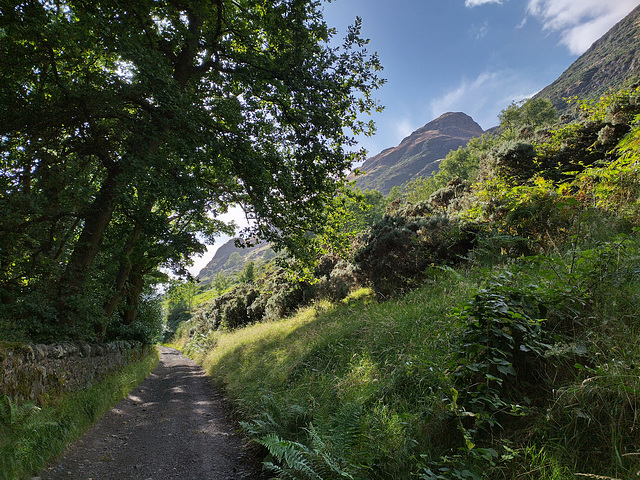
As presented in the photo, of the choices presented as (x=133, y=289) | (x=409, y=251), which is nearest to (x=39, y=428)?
(x=409, y=251)

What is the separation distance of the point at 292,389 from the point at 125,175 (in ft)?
19.5

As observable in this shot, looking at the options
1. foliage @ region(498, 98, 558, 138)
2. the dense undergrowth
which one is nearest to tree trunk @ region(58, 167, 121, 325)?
the dense undergrowth

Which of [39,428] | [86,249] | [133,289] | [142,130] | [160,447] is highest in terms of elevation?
[142,130]

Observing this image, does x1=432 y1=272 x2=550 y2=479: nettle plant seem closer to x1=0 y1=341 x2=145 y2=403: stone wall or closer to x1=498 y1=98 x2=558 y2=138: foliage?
x1=0 y1=341 x2=145 y2=403: stone wall

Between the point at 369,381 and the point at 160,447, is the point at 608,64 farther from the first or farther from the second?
the point at 160,447

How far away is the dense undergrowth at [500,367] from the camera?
7.38 ft

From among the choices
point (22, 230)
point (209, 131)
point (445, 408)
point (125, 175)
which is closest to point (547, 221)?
point (445, 408)

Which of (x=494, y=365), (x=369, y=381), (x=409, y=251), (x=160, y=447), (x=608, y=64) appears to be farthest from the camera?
(x=608, y=64)

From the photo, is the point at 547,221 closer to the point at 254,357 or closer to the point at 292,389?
the point at 292,389

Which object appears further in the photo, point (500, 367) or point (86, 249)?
point (86, 249)

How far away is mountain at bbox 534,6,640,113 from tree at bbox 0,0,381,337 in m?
90.8

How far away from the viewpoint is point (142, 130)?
736cm

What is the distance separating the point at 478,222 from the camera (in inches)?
291

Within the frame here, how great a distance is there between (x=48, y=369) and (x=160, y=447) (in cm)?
320
